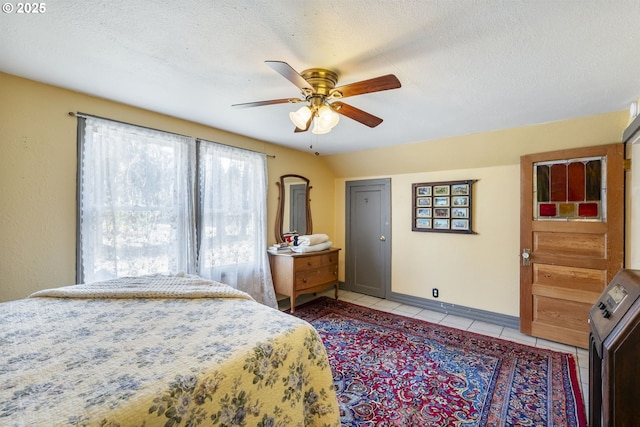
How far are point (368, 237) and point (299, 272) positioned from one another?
149cm

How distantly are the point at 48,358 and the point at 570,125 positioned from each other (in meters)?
4.01

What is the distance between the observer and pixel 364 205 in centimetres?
459

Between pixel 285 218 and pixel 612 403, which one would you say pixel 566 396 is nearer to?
pixel 612 403

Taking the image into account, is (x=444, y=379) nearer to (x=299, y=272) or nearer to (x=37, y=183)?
(x=299, y=272)

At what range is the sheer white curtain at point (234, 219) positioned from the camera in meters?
3.06

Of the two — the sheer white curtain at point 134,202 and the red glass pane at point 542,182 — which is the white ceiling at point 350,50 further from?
the red glass pane at point 542,182

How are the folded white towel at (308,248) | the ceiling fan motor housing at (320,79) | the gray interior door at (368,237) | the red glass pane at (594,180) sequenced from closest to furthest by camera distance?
the ceiling fan motor housing at (320,79)
the red glass pane at (594,180)
the folded white towel at (308,248)
the gray interior door at (368,237)

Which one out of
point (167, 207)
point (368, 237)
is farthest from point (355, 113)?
point (368, 237)

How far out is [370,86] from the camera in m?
1.55

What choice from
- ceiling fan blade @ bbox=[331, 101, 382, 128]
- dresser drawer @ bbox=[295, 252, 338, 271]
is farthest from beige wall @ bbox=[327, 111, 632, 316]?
ceiling fan blade @ bbox=[331, 101, 382, 128]

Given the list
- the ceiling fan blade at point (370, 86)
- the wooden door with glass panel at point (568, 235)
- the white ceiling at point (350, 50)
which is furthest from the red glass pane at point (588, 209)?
the ceiling fan blade at point (370, 86)

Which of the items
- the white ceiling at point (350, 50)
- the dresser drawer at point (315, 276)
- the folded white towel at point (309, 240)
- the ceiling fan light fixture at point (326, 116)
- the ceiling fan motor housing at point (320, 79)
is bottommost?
the dresser drawer at point (315, 276)

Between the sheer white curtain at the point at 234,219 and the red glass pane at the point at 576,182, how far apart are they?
11.0 feet

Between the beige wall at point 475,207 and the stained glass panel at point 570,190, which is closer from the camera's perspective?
Result: the stained glass panel at point 570,190
